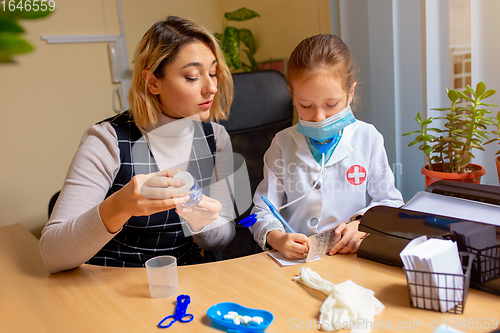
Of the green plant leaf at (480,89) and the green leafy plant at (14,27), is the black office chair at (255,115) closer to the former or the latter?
the green plant leaf at (480,89)

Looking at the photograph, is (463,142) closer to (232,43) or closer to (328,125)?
(328,125)

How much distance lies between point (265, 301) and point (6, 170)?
2127 millimetres

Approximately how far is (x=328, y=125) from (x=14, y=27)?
978 millimetres

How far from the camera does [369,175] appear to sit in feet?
4.13

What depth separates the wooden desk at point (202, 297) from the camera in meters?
0.72

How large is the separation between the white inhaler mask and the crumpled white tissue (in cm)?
33

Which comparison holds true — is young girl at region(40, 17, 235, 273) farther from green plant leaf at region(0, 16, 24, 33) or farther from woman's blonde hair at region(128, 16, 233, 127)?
green plant leaf at region(0, 16, 24, 33)

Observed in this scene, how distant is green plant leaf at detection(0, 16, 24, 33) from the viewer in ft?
A: 0.74

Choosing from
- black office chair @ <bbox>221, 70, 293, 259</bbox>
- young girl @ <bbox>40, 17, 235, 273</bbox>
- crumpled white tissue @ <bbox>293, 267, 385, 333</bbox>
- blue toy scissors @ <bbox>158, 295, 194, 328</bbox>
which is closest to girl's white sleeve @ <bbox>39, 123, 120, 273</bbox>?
young girl @ <bbox>40, 17, 235, 273</bbox>

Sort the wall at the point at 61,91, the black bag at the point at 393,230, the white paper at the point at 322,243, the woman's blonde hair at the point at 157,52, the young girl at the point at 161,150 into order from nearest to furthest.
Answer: the black bag at the point at 393,230, the white paper at the point at 322,243, the young girl at the point at 161,150, the woman's blonde hair at the point at 157,52, the wall at the point at 61,91

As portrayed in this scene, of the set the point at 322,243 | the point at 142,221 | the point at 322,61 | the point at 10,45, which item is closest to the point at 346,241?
the point at 322,243

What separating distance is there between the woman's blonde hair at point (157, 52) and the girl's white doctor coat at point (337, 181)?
0.43m

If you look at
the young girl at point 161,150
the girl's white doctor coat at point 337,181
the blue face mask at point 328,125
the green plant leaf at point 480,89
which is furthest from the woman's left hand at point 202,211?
the green plant leaf at point 480,89

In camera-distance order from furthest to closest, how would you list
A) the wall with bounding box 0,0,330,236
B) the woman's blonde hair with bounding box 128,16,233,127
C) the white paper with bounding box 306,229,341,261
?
the wall with bounding box 0,0,330,236
the woman's blonde hair with bounding box 128,16,233,127
the white paper with bounding box 306,229,341,261
